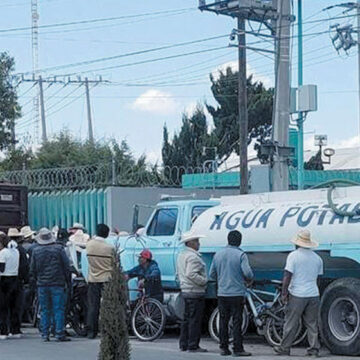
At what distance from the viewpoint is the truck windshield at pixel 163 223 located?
53.5 feet

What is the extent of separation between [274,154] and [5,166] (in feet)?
66.8

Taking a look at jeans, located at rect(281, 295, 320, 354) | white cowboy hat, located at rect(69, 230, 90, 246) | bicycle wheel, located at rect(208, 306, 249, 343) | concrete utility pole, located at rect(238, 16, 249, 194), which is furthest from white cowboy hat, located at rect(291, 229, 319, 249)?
concrete utility pole, located at rect(238, 16, 249, 194)

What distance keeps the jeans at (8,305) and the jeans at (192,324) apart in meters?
3.42

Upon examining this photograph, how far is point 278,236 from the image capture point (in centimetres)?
1421

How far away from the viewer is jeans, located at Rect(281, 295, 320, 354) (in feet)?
43.3

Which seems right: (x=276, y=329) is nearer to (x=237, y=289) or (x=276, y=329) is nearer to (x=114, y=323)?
(x=237, y=289)

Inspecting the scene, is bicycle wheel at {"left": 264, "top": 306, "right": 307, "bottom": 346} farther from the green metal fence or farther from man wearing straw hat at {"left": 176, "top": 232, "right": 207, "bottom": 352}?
the green metal fence

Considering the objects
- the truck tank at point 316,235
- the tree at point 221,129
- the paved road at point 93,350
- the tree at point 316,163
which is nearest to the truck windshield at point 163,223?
the truck tank at point 316,235

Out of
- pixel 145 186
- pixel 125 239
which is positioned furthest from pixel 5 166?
pixel 125 239

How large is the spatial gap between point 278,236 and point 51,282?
157 inches

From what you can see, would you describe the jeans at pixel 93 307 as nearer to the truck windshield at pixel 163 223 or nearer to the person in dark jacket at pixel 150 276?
the person in dark jacket at pixel 150 276

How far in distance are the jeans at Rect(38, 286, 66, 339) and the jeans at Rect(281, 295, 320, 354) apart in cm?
412

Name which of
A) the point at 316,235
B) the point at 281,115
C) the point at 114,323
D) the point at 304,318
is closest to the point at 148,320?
the point at 304,318

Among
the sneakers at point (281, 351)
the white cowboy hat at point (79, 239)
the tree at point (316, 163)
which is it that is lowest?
the sneakers at point (281, 351)
